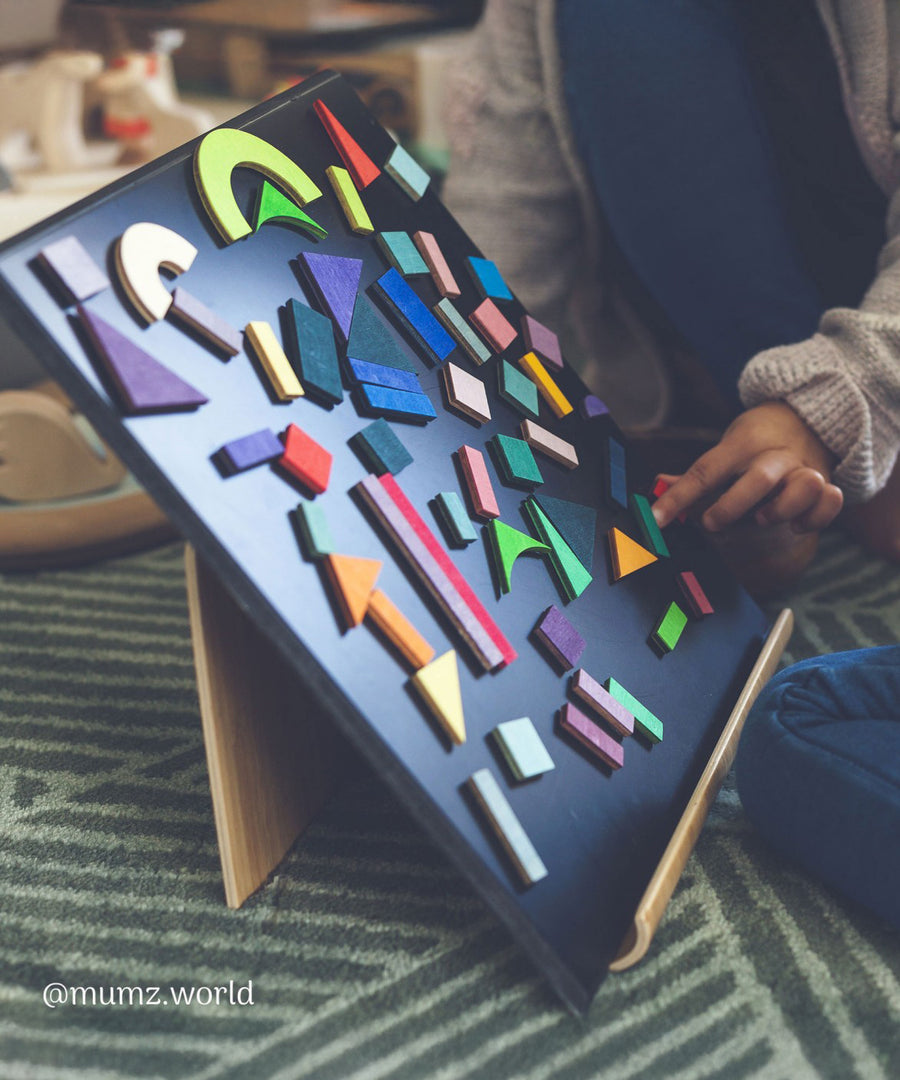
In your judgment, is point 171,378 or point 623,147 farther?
point 623,147

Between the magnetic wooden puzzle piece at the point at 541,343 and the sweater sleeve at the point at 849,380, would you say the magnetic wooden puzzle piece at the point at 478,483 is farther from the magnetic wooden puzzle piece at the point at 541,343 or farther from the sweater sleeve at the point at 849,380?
the sweater sleeve at the point at 849,380

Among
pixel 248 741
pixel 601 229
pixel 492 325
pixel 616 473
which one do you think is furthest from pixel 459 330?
pixel 601 229

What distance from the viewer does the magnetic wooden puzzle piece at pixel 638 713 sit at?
17.5 inches

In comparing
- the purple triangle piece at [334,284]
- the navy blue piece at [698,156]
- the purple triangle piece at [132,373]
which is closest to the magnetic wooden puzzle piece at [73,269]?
the purple triangle piece at [132,373]

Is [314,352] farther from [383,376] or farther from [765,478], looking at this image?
[765,478]

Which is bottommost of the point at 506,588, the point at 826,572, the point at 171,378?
the point at 826,572

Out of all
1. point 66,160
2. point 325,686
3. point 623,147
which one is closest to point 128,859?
point 325,686

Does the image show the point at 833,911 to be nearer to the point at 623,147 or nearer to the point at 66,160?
the point at 623,147

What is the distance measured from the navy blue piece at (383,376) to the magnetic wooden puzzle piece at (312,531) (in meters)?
0.08

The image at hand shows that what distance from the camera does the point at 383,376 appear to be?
43 centimetres

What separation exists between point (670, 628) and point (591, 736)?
0.11 meters

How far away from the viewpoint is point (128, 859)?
454 mm

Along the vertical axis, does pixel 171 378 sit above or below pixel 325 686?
above

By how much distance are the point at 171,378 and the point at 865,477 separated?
464 millimetres
